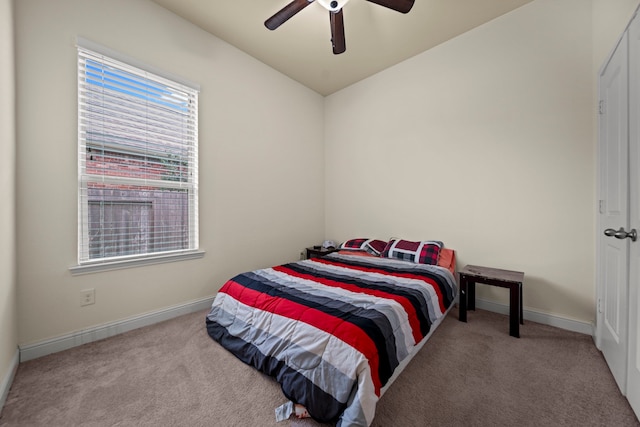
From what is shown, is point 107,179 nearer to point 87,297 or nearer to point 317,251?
point 87,297

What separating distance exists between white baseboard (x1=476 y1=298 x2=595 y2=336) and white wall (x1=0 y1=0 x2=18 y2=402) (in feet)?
12.2

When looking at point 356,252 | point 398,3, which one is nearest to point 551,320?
point 356,252

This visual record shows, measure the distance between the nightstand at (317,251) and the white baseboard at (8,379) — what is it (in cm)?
275

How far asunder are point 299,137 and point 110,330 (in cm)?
304

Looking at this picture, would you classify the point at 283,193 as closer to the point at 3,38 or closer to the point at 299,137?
the point at 299,137

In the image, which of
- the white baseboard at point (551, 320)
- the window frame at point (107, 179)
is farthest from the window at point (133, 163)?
the white baseboard at point (551, 320)

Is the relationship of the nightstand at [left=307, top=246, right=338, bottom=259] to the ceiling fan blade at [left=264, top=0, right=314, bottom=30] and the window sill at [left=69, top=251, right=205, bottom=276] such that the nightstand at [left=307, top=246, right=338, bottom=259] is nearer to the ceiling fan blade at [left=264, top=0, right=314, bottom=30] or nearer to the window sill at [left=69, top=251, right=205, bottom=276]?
the window sill at [left=69, top=251, right=205, bottom=276]

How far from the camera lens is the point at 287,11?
2.03 m

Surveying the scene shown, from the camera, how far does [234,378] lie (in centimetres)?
159

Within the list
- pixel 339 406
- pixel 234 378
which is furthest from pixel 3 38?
pixel 339 406

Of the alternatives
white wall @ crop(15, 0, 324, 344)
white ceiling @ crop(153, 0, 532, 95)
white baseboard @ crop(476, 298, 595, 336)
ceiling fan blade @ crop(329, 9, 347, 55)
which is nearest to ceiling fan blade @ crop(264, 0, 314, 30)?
ceiling fan blade @ crop(329, 9, 347, 55)

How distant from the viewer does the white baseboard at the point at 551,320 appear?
214 centimetres

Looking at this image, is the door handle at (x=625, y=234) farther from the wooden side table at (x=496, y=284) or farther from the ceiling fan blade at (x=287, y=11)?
the ceiling fan blade at (x=287, y=11)

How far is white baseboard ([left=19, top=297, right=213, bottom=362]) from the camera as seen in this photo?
1.79 metres
